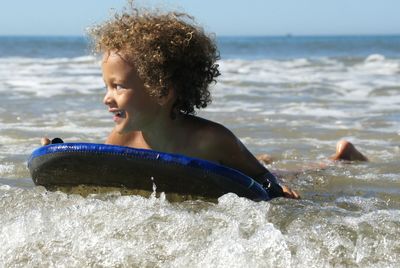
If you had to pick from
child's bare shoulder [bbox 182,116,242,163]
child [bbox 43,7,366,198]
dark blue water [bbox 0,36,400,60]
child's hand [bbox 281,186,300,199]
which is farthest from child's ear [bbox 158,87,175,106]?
child's hand [bbox 281,186,300,199]

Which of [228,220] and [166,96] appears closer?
[228,220]

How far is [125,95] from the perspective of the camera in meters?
3.54

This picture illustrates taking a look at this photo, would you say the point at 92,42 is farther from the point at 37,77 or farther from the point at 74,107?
the point at 37,77

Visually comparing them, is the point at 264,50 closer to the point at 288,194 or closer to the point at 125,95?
the point at 288,194

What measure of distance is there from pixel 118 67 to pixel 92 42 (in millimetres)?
383

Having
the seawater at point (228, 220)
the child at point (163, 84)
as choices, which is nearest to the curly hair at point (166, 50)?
the child at point (163, 84)

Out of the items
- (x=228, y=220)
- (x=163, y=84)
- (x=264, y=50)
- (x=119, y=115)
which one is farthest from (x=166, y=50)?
(x=264, y=50)

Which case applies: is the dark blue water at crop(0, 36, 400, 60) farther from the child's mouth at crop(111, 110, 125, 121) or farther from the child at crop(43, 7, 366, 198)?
the child's mouth at crop(111, 110, 125, 121)

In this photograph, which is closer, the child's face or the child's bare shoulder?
the child's face

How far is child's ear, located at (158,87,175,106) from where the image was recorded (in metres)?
3.61

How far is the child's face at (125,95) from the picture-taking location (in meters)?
3.54

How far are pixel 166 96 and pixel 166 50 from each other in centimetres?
22

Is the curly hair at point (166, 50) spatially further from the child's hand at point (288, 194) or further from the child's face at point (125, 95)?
the child's hand at point (288, 194)

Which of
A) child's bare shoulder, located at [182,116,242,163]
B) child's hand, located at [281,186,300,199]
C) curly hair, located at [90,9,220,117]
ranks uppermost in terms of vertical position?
curly hair, located at [90,9,220,117]
